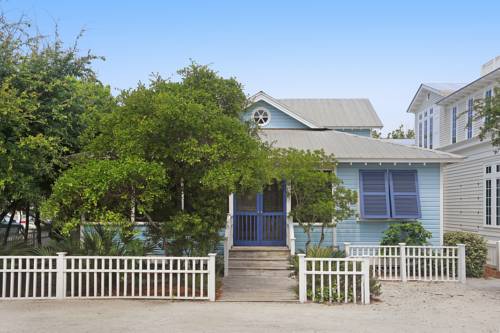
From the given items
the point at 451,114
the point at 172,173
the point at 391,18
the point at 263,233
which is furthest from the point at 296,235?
the point at 451,114

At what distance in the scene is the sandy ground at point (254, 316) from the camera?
7.86 m

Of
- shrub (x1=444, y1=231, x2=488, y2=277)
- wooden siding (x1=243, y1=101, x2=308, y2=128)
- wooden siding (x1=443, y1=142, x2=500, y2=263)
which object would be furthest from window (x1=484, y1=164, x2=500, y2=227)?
wooden siding (x1=243, y1=101, x2=308, y2=128)

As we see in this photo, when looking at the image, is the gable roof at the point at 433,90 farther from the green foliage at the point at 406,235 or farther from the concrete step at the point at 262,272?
the concrete step at the point at 262,272

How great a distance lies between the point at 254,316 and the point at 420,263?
6.15 meters

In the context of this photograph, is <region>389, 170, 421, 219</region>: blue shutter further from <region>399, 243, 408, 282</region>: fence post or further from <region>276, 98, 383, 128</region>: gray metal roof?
<region>276, 98, 383, 128</region>: gray metal roof

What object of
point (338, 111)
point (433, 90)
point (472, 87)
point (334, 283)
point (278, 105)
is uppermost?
point (433, 90)

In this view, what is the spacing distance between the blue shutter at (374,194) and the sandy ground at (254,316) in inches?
180

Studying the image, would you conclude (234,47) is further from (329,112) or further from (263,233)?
(329,112)

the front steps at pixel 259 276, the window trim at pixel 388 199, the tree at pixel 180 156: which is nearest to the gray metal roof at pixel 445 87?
the window trim at pixel 388 199

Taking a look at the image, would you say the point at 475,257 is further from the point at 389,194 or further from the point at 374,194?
the point at 374,194

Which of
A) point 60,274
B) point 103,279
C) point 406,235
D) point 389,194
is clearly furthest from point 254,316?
point 389,194

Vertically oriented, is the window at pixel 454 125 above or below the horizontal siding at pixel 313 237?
above

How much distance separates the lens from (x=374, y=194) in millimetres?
15305

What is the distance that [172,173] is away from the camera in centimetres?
1078
